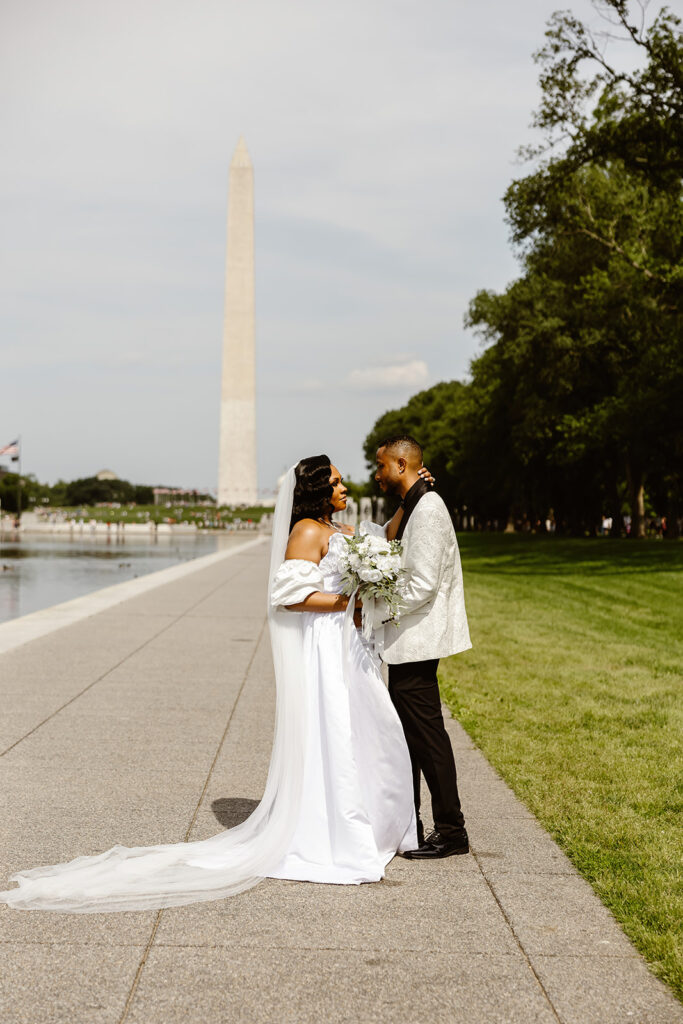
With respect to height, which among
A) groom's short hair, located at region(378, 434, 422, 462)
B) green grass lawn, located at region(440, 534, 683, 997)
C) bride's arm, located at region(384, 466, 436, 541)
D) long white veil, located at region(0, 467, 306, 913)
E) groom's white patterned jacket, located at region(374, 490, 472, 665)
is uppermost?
groom's short hair, located at region(378, 434, 422, 462)

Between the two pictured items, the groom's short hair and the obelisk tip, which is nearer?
the groom's short hair

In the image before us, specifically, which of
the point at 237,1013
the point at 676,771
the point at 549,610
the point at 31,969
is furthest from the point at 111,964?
the point at 549,610

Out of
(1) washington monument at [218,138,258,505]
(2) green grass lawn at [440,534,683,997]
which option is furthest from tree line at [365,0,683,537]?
(1) washington monument at [218,138,258,505]

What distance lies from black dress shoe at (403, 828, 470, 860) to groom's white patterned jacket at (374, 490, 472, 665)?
0.86 metres

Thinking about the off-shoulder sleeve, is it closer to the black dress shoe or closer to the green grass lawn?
the black dress shoe

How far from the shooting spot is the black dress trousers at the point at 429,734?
16.7ft

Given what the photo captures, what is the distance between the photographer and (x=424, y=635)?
4.99 meters

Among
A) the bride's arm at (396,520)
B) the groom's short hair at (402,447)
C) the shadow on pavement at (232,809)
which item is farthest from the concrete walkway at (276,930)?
the groom's short hair at (402,447)

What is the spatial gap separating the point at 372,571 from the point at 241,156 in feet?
198

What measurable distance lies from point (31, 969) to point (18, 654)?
8.36 m

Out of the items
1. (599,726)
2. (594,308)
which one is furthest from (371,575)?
(594,308)

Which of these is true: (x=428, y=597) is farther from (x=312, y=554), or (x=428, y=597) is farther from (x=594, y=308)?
(x=594, y=308)

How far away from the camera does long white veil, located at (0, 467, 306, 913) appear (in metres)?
4.42

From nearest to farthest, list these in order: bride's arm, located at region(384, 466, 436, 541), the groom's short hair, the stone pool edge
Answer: the groom's short hair < bride's arm, located at region(384, 466, 436, 541) < the stone pool edge
